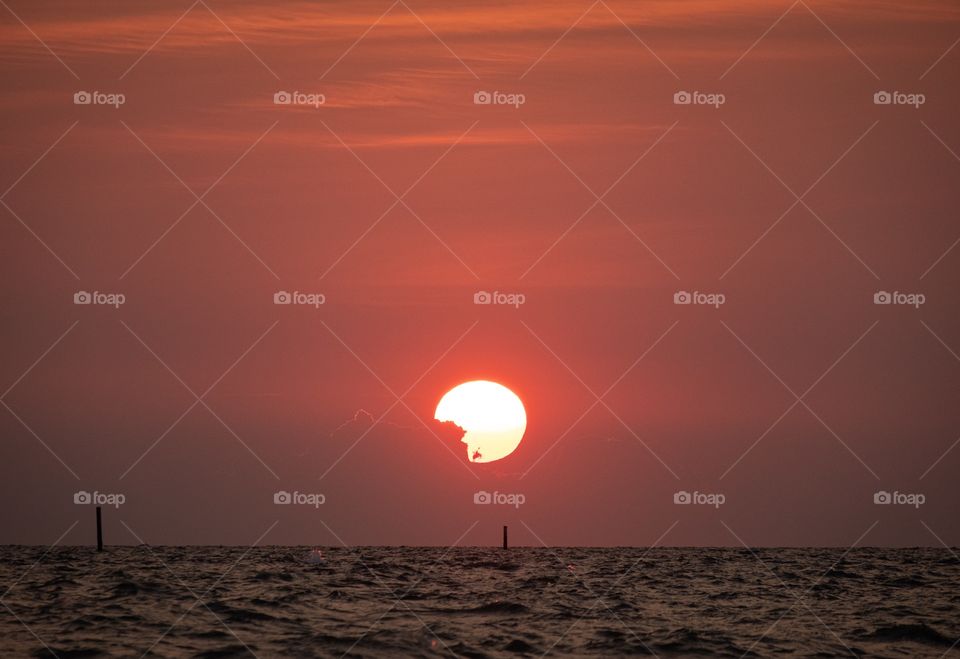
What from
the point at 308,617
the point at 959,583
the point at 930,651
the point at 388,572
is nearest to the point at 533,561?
the point at 388,572

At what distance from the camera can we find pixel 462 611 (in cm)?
4350

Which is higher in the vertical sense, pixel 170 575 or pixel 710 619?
pixel 170 575

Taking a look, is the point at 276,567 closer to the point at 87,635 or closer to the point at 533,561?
the point at 533,561

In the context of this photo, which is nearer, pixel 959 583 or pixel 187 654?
pixel 187 654

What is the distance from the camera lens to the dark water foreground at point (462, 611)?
→ 34844 mm

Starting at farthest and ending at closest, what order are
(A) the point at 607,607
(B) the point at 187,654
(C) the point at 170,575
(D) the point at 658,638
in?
(C) the point at 170,575 < (A) the point at 607,607 < (D) the point at 658,638 < (B) the point at 187,654

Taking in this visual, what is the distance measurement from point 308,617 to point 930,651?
19.5 metres

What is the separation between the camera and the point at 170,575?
198 ft

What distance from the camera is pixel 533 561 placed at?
8181cm

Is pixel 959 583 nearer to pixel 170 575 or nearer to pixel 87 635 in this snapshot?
pixel 170 575

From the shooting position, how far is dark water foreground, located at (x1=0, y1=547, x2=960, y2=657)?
34844 millimetres

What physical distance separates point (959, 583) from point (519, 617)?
30896mm

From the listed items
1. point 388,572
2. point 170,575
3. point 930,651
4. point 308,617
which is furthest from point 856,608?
point 170,575

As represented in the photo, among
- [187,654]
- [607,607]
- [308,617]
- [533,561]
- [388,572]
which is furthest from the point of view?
[533,561]
